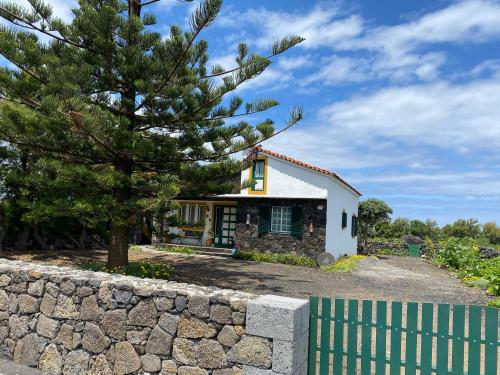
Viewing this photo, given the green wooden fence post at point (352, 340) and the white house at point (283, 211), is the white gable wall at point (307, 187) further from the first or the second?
the green wooden fence post at point (352, 340)

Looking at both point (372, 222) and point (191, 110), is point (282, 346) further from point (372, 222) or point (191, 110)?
point (372, 222)

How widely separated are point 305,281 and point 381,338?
6796 millimetres

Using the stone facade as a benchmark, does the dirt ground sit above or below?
below

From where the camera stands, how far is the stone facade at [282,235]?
1571cm

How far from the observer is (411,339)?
3.40 metres

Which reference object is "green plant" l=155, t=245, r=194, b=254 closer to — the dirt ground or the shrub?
the shrub

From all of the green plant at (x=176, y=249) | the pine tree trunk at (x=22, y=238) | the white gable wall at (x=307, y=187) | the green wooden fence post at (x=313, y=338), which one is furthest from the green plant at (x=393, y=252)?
the green wooden fence post at (x=313, y=338)

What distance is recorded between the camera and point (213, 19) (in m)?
7.16

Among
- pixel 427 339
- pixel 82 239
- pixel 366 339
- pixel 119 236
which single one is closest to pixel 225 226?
pixel 82 239

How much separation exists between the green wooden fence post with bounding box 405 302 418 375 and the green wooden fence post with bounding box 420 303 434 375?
0.19 feet

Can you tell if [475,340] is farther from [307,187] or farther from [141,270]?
[307,187]

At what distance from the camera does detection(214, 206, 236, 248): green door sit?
60.3 ft

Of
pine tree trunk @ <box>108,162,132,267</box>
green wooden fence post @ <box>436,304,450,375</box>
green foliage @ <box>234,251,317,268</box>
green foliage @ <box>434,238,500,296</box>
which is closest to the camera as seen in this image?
green wooden fence post @ <box>436,304,450,375</box>

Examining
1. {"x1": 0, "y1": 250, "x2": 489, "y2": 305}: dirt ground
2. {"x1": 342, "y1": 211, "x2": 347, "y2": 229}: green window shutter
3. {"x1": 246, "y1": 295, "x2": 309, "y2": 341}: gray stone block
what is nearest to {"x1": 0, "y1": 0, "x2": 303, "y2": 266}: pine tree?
{"x1": 0, "y1": 250, "x2": 489, "y2": 305}: dirt ground
